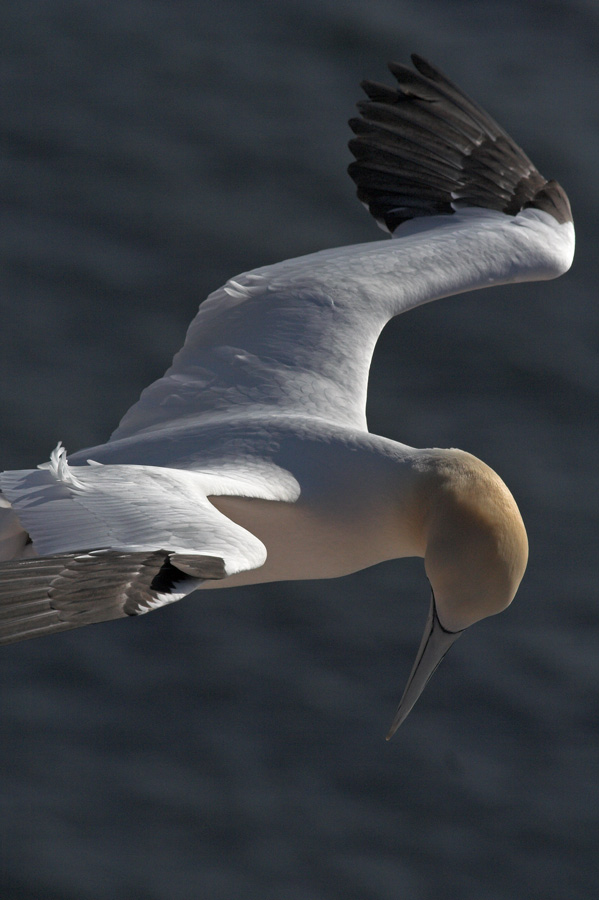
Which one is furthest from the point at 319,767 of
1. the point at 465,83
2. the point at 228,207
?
the point at 465,83

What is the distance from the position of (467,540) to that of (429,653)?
27.8 inches

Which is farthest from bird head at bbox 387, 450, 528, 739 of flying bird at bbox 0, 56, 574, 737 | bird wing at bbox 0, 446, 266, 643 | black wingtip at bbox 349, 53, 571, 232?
black wingtip at bbox 349, 53, 571, 232

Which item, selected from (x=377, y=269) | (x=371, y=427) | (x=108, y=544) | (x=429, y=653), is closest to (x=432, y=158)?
(x=377, y=269)

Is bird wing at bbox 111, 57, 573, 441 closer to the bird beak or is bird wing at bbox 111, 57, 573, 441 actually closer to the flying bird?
the flying bird

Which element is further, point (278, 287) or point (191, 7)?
point (191, 7)

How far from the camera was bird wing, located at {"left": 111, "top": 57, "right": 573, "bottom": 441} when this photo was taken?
8164mm

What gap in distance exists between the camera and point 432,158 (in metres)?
9.62

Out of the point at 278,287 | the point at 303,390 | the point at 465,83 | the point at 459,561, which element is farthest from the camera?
the point at 465,83

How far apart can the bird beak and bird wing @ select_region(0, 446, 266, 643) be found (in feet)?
4.42

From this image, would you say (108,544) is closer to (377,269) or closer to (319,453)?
(319,453)

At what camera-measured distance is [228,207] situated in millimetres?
11875

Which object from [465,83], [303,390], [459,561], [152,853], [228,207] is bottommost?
[152,853]

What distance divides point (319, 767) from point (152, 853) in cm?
95

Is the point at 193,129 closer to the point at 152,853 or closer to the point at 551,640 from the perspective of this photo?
the point at 551,640
